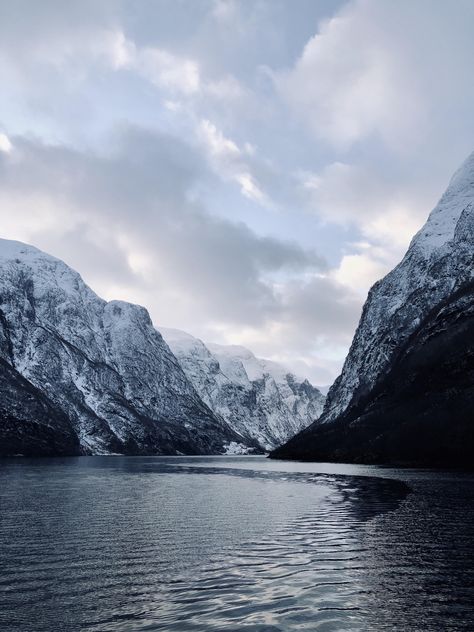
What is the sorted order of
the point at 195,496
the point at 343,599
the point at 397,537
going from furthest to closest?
the point at 195,496, the point at 397,537, the point at 343,599

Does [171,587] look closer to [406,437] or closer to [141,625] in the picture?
[141,625]

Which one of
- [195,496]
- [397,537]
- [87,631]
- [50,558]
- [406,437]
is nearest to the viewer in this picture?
[87,631]

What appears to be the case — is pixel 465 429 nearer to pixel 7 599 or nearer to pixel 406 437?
pixel 406 437

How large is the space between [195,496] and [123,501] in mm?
11544

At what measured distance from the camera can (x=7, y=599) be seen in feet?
76.4

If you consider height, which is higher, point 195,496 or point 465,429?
point 465,429

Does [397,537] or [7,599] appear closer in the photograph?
[7,599]

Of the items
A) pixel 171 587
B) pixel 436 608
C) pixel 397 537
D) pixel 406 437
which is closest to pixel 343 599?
pixel 436 608

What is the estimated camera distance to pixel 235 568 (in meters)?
29.3

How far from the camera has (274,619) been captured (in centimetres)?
2028

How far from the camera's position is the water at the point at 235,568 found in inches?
813

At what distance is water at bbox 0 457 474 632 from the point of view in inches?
813

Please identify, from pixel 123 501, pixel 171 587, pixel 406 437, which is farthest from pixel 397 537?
pixel 406 437

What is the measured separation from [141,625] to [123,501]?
45946 millimetres
